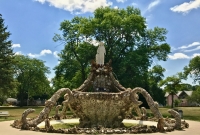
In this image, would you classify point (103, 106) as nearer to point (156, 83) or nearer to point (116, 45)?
point (116, 45)

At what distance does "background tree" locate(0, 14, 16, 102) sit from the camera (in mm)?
32219

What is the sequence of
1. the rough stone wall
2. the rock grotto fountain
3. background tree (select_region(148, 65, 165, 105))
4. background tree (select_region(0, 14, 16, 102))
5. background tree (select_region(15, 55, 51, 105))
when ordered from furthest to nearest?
background tree (select_region(15, 55, 51, 105)), background tree (select_region(148, 65, 165, 105)), background tree (select_region(0, 14, 16, 102)), the rough stone wall, the rock grotto fountain

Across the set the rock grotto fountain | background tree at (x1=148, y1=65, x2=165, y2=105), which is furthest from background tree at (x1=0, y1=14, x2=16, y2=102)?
background tree at (x1=148, y1=65, x2=165, y2=105)

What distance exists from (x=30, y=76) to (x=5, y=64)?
29.8m

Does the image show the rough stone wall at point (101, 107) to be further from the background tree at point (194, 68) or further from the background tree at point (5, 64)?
the background tree at point (194, 68)

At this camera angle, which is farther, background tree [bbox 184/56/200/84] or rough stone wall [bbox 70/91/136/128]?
background tree [bbox 184/56/200/84]

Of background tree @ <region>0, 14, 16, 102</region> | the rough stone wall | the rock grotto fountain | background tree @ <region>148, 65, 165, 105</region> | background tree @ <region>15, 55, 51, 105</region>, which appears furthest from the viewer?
background tree @ <region>15, 55, 51, 105</region>

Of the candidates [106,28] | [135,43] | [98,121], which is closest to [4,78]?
[106,28]

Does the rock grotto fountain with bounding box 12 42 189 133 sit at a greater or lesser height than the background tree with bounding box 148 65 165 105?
lesser

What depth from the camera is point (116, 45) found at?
1385 inches

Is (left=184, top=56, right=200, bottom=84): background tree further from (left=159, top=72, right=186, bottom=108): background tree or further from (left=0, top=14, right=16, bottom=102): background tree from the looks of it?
(left=0, top=14, right=16, bottom=102): background tree

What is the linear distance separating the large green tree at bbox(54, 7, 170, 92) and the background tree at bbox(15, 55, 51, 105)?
76.8 feet

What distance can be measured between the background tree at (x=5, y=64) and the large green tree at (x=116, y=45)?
734 cm

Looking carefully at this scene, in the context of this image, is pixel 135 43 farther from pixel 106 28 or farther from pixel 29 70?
pixel 29 70
